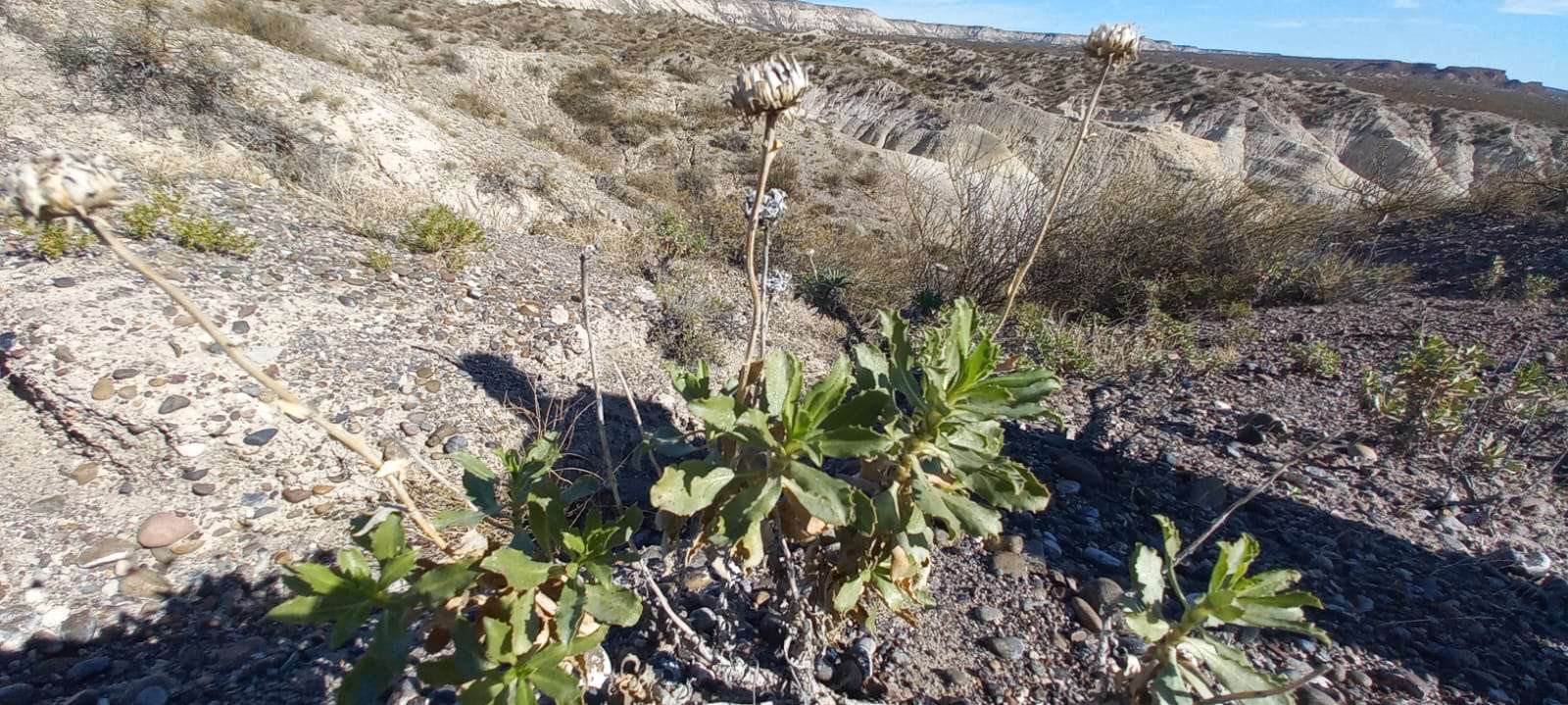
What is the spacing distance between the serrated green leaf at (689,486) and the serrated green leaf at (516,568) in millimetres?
310

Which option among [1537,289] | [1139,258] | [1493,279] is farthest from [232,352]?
[1493,279]

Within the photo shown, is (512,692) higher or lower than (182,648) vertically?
higher

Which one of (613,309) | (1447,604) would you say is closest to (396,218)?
(613,309)

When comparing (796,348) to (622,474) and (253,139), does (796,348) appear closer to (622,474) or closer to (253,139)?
(622,474)

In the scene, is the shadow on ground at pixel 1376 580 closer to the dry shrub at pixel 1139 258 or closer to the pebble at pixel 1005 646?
the pebble at pixel 1005 646

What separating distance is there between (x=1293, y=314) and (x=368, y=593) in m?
6.04

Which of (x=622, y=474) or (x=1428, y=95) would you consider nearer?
(x=622, y=474)

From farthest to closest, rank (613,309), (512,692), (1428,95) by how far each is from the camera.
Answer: (1428,95)
(613,309)
(512,692)

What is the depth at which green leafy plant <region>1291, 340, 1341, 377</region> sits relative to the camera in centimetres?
380

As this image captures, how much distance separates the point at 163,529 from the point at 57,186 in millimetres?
1966

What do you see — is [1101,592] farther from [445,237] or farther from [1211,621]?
[445,237]

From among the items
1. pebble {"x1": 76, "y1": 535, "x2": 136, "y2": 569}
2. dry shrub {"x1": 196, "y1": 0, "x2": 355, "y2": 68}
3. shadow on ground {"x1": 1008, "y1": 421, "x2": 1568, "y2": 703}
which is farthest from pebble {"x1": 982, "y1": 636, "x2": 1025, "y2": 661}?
dry shrub {"x1": 196, "y1": 0, "x2": 355, "y2": 68}

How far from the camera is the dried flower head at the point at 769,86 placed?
4.54ft

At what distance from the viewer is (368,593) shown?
1428 millimetres
